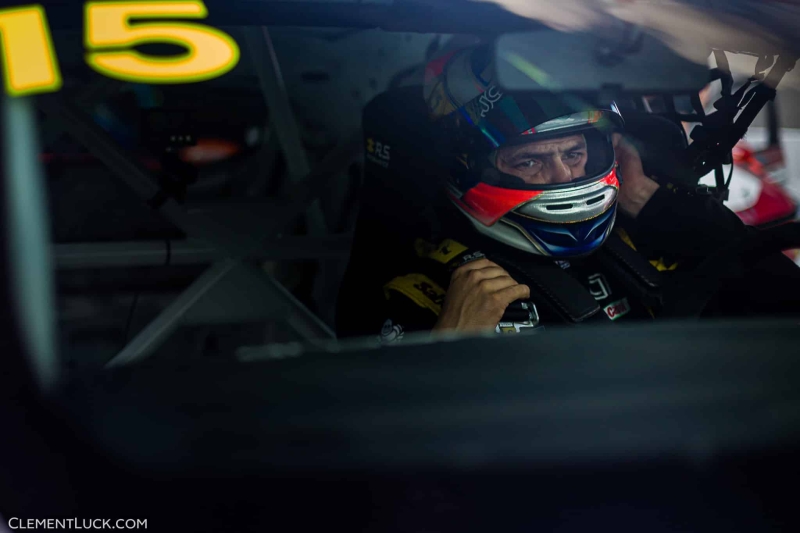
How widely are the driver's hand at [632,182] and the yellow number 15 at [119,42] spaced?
1.00 metres

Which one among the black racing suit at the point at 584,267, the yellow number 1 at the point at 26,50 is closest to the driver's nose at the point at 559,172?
the black racing suit at the point at 584,267

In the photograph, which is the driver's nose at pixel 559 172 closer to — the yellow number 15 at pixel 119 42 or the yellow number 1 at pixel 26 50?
the yellow number 15 at pixel 119 42

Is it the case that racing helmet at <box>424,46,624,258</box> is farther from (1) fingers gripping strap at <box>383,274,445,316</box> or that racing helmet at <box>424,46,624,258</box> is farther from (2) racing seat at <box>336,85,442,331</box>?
(1) fingers gripping strap at <box>383,274,445,316</box>

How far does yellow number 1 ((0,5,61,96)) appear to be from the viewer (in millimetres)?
851

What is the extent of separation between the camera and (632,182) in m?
1.81

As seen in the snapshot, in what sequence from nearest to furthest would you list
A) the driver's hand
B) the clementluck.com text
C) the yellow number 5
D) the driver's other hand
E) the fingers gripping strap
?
the clementluck.com text
the yellow number 5
the driver's other hand
the fingers gripping strap
the driver's hand

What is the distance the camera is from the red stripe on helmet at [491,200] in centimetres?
144

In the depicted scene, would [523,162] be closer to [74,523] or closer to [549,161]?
[549,161]

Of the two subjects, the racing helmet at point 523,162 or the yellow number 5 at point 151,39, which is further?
the racing helmet at point 523,162

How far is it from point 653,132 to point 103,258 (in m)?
1.63

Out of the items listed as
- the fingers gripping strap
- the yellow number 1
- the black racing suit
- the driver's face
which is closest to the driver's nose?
the driver's face

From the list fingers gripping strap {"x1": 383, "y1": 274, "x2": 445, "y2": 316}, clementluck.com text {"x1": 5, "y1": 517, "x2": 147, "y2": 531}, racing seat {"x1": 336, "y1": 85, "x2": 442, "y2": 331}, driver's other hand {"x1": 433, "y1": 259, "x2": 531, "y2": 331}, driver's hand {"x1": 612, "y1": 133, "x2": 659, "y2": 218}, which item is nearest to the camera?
clementluck.com text {"x1": 5, "y1": 517, "x2": 147, "y2": 531}

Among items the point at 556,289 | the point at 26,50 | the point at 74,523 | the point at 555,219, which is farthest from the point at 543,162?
the point at 74,523

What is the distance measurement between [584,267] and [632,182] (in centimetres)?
32
